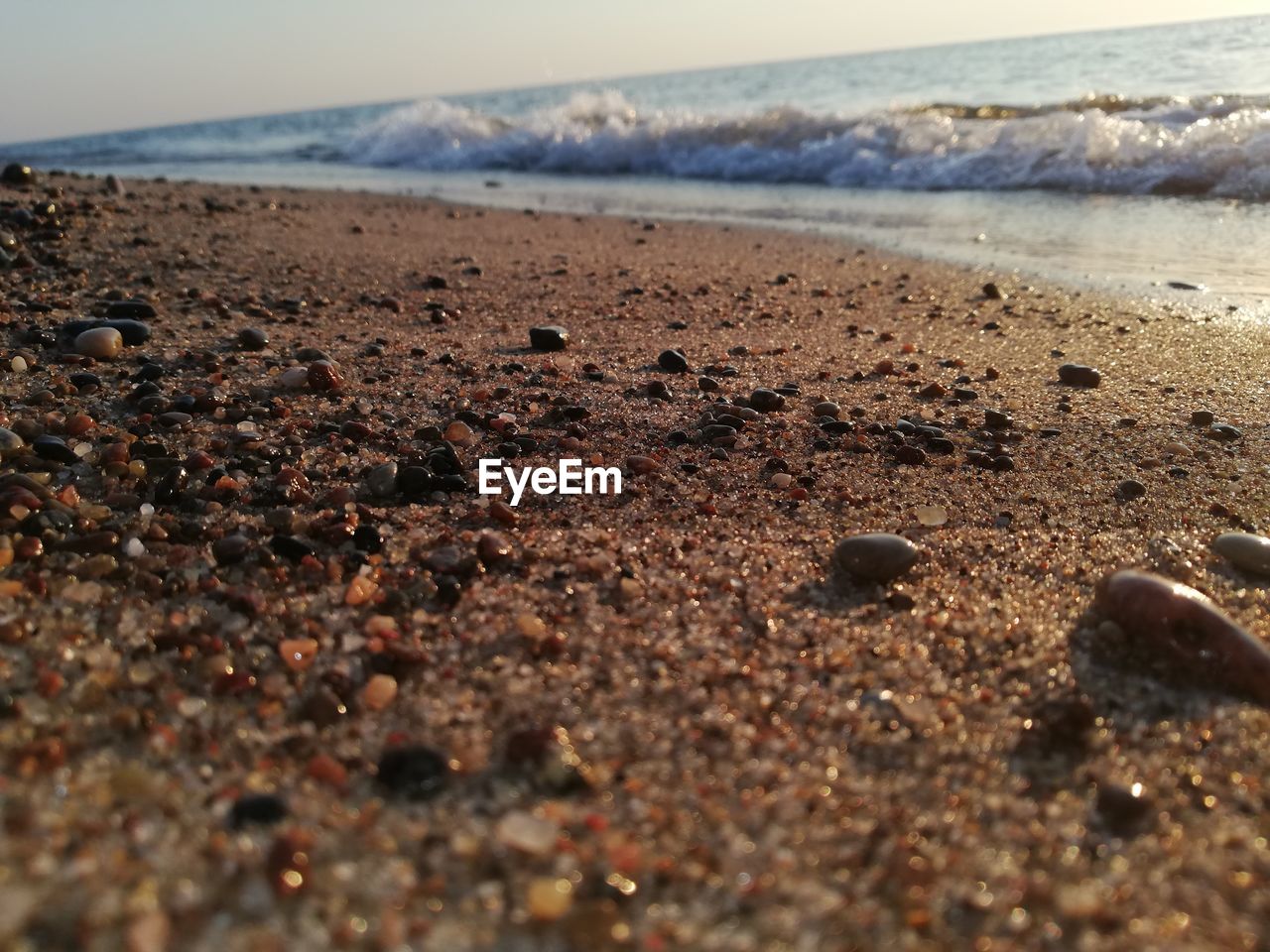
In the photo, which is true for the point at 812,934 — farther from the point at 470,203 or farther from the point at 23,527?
the point at 470,203

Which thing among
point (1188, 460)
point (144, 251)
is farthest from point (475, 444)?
point (144, 251)

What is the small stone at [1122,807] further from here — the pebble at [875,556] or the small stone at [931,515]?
the small stone at [931,515]

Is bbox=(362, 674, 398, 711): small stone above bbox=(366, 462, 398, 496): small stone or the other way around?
the other way around

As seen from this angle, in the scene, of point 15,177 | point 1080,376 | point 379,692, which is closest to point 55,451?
point 379,692

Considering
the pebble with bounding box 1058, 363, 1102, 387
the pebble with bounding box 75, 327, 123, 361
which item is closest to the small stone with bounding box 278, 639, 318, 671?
the pebble with bounding box 75, 327, 123, 361

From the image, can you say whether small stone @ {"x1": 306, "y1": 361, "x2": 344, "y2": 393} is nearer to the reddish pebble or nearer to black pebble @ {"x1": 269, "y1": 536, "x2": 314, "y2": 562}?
the reddish pebble

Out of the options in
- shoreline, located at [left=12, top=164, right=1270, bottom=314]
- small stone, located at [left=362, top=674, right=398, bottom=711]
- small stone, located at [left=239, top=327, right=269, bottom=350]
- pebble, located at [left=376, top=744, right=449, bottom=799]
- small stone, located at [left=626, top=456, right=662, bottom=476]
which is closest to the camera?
pebble, located at [left=376, top=744, right=449, bottom=799]
